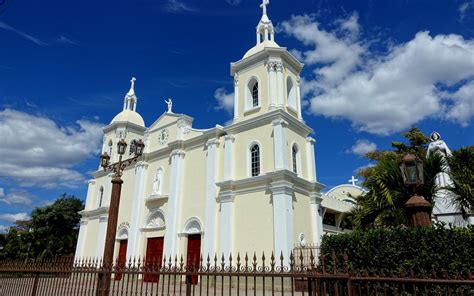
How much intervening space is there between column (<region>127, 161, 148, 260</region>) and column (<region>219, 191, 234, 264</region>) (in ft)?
22.4

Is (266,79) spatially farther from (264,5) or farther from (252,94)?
(264,5)

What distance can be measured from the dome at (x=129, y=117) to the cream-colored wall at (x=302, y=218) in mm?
17391

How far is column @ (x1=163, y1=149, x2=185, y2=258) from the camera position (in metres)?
18.4

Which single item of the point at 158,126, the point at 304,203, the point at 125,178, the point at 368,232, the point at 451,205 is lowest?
the point at 368,232

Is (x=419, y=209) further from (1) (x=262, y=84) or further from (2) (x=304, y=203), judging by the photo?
(1) (x=262, y=84)

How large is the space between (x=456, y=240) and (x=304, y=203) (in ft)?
32.9

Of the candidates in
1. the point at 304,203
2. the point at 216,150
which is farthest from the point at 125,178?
the point at 304,203

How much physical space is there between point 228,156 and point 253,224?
400 centimetres

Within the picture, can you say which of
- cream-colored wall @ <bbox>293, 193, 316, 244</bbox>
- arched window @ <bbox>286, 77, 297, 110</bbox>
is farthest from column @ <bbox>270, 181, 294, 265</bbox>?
arched window @ <bbox>286, 77, 297, 110</bbox>

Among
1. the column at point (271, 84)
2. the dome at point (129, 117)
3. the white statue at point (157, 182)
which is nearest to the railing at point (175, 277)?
the column at point (271, 84)

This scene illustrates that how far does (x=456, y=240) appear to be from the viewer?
692 centimetres

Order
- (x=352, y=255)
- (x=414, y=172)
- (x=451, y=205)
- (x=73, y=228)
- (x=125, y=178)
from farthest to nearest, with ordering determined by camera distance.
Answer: (x=73, y=228) < (x=125, y=178) < (x=451, y=205) < (x=352, y=255) < (x=414, y=172)

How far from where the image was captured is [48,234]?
30.0 m

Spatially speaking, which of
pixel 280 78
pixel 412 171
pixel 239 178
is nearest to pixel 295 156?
pixel 239 178
